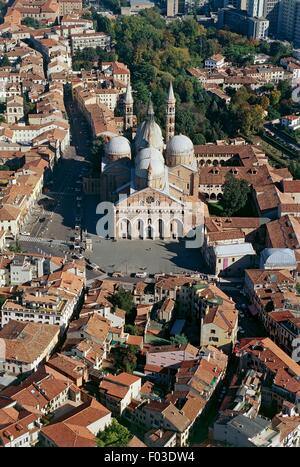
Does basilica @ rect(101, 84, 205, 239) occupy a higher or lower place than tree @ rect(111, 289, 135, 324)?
higher

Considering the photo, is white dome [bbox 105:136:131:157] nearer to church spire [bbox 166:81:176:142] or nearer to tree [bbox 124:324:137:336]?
church spire [bbox 166:81:176:142]

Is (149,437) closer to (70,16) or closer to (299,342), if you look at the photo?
(299,342)

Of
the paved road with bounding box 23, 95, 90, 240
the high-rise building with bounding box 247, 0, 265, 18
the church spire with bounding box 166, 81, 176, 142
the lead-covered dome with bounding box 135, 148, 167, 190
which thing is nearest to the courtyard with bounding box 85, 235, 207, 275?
the paved road with bounding box 23, 95, 90, 240

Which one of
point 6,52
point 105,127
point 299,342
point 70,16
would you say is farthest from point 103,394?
point 70,16

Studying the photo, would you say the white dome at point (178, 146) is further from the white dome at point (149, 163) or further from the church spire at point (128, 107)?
the church spire at point (128, 107)

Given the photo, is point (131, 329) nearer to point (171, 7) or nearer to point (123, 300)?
point (123, 300)

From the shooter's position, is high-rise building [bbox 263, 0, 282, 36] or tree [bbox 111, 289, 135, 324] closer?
tree [bbox 111, 289, 135, 324]

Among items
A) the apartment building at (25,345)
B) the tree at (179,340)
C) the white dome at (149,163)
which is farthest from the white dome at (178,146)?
the apartment building at (25,345)

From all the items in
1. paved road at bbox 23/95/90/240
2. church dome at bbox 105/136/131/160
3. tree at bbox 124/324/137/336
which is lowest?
paved road at bbox 23/95/90/240
